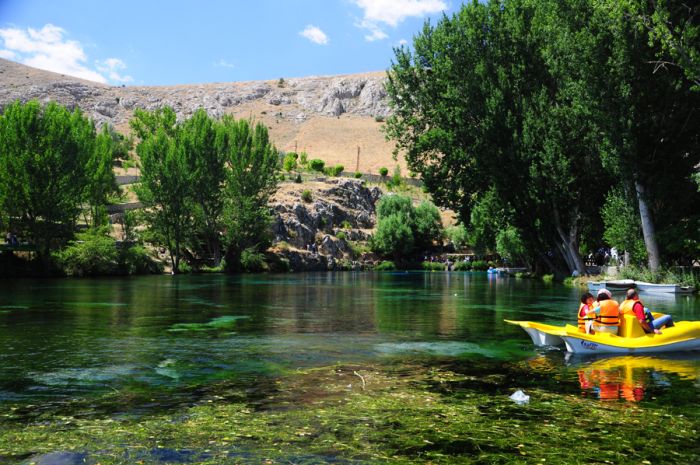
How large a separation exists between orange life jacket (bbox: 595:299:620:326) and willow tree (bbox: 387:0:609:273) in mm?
24507

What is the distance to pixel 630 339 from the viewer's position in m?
15.5

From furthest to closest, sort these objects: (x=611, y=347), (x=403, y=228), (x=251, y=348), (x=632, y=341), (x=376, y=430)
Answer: (x=403, y=228) < (x=251, y=348) < (x=632, y=341) < (x=611, y=347) < (x=376, y=430)

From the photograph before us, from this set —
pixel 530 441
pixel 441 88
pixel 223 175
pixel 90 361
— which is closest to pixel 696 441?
pixel 530 441

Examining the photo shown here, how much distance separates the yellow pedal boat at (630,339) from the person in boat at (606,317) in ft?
0.67

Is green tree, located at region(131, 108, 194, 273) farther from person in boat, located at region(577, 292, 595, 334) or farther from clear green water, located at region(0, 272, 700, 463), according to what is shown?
person in boat, located at region(577, 292, 595, 334)

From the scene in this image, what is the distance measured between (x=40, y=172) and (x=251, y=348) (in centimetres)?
4883

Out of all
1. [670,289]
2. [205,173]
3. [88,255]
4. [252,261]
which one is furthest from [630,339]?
[252,261]

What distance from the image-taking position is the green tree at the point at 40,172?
56438mm

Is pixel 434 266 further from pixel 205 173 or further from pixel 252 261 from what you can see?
pixel 205 173

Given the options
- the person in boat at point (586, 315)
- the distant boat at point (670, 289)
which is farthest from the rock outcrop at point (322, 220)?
the person in boat at point (586, 315)

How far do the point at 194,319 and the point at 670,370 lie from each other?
16.9m

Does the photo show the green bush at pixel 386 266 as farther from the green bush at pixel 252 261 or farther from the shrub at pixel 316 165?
the shrub at pixel 316 165

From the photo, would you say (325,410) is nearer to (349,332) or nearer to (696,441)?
(696,441)

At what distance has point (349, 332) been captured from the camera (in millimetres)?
20484
